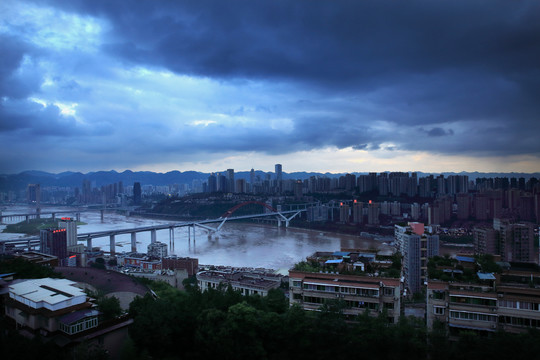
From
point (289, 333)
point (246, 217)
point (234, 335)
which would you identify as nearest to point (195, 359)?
point (234, 335)

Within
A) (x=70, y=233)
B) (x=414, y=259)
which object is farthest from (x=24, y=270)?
(x=70, y=233)

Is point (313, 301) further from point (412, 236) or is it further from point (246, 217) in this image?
point (246, 217)

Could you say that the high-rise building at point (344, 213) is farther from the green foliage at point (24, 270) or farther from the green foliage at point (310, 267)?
the green foliage at point (24, 270)

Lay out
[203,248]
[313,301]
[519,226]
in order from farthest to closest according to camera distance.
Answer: [203,248]
[519,226]
[313,301]

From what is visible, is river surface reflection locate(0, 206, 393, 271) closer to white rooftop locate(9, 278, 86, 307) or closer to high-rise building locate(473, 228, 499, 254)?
high-rise building locate(473, 228, 499, 254)

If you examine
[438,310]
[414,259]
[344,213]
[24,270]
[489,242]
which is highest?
[24,270]

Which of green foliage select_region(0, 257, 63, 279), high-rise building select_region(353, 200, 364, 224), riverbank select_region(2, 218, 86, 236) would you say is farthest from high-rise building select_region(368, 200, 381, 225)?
green foliage select_region(0, 257, 63, 279)

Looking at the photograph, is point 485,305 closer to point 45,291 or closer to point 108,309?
point 108,309

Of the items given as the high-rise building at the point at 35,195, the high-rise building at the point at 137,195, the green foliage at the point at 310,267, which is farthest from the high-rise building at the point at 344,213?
the high-rise building at the point at 137,195
